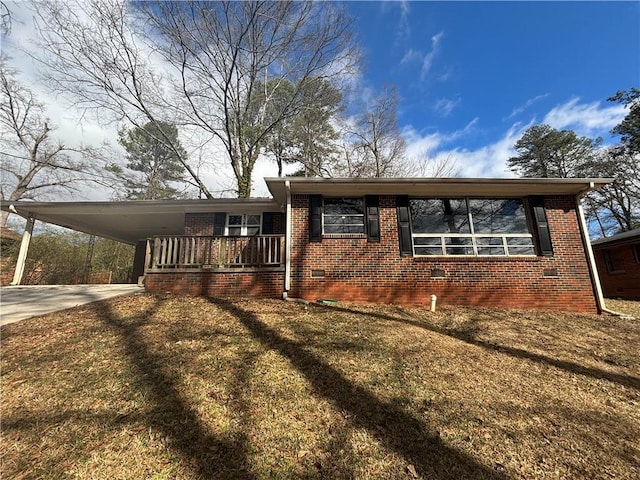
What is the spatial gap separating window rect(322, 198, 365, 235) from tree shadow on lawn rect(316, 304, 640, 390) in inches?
86.4

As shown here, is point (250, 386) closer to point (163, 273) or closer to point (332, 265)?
point (332, 265)

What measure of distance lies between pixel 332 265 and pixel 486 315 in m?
3.63

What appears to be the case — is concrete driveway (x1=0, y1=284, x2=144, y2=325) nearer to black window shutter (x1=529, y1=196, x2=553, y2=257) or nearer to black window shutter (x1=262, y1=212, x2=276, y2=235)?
black window shutter (x1=262, y1=212, x2=276, y2=235)

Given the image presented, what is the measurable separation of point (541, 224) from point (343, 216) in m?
5.11

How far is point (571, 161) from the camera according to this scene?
65.1ft

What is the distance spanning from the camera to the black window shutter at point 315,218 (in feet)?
23.4

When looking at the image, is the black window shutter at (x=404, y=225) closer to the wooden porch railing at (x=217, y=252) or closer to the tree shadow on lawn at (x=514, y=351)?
the tree shadow on lawn at (x=514, y=351)

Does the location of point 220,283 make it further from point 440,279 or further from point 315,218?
point 440,279

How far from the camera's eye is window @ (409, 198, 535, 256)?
7.25 m

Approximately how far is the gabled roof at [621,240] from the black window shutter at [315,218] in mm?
12873

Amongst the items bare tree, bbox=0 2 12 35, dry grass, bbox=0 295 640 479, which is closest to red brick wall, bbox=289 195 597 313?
dry grass, bbox=0 295 640 479

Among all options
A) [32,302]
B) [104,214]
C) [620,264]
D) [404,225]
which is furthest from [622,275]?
[104,214]

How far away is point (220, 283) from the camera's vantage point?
275 inches

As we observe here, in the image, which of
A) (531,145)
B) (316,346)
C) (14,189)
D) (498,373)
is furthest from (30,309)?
(531,145)
